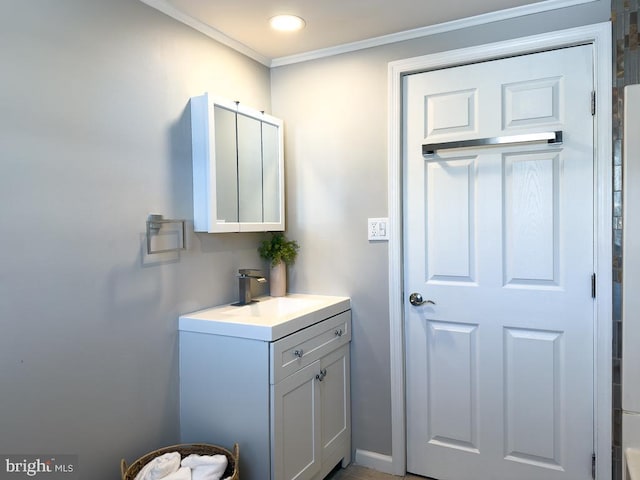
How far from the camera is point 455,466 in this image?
226 cm

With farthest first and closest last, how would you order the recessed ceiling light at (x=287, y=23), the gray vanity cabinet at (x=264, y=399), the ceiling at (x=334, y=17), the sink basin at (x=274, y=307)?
Answer: the sink basin at (x=274, y=307), the recessed ceiling light at (x=287, y=23), the ceiling at (x=334, y=17), the gray vanity cabinet at (x=264, y=399)

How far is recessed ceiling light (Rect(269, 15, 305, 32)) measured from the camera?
2.07m

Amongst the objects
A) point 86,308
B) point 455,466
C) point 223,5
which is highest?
point 223,5

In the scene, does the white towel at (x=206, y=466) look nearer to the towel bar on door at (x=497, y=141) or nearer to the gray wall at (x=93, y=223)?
the gray wall at (x=93, y=223)

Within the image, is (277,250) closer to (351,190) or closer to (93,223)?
(351,190)

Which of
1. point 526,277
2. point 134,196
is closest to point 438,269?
point 526,277

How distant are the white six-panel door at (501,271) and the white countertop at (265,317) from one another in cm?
46

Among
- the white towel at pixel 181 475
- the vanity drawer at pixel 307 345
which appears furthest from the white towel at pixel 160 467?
the vanity drawer at pixel 307 345

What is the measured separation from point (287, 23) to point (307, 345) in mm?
1468

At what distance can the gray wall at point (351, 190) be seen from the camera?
93.0 inches

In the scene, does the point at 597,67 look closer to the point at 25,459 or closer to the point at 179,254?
the point at 179,254

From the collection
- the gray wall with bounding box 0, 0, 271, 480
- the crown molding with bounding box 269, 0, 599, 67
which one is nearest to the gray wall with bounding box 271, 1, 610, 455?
the crown molding with bounding box 269, 0, 599, 67

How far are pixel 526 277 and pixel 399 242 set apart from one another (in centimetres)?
60

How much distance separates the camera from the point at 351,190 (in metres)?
2.43
